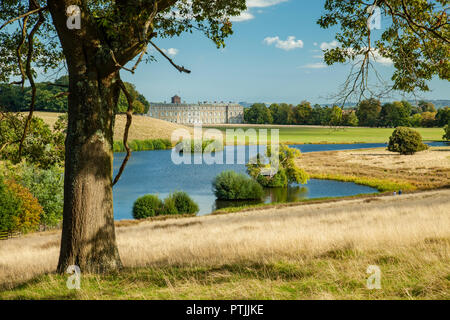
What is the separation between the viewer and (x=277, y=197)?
1752 inches

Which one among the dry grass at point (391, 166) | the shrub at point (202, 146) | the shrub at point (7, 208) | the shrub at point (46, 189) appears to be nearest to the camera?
the shrub at point (7, 208)

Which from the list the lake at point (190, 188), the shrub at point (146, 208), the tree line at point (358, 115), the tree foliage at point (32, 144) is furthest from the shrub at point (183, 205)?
the tree foliage at point (32, 144)

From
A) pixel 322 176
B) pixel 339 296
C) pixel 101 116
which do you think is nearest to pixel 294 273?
pixel 339 296

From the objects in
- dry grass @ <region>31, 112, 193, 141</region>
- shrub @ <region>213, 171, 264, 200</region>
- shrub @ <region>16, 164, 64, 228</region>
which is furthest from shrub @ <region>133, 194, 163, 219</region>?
dry grass @ <region>31, 112, 193, 141</region>

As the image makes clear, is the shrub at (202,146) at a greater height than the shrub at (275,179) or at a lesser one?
greater

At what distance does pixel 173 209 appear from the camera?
33.5 meters

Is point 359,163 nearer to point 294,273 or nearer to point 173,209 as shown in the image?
point 173,209

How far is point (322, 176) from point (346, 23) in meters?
48.1

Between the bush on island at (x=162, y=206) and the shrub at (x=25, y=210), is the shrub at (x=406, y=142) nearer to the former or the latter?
the bush on island at (x=162, y=206)

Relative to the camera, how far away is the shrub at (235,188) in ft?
139

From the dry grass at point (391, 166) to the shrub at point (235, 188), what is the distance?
17.4 m

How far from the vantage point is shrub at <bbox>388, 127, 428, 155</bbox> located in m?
64.6

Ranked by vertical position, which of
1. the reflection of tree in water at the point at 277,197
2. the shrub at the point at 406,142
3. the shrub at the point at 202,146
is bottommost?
the reflection of tree in water at the point at 277,197

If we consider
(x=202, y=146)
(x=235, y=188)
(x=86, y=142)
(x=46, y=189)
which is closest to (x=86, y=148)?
(x=86, y=142)
